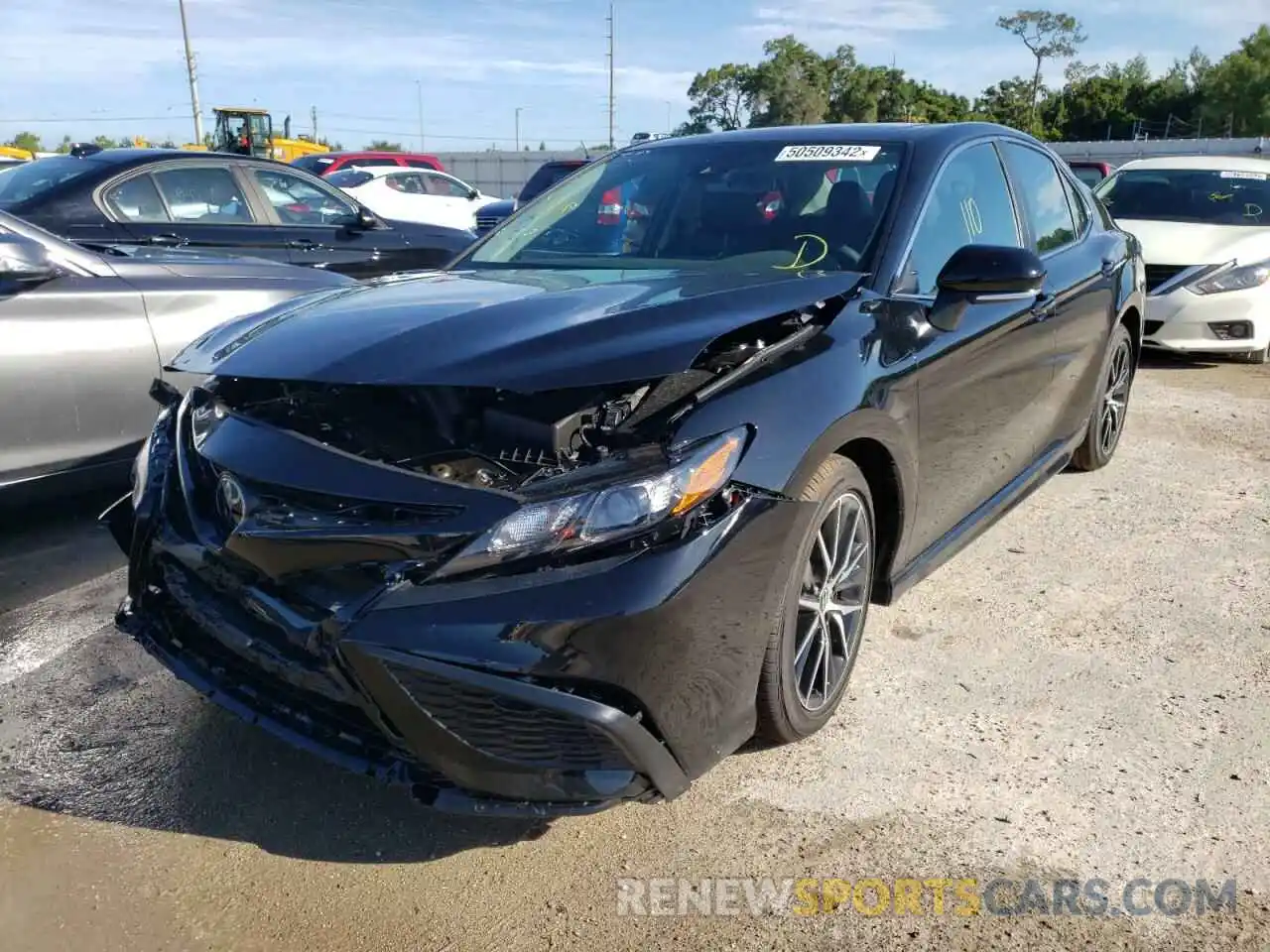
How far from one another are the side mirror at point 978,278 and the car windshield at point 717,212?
0.81 feet

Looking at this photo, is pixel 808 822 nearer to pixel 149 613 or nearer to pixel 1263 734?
pixel 1263 734

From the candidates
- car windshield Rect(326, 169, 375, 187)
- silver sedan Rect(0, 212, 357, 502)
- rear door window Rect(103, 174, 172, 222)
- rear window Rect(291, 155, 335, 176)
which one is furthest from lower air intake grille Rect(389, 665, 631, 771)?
rear window Rect(291, 155, 335, 176)

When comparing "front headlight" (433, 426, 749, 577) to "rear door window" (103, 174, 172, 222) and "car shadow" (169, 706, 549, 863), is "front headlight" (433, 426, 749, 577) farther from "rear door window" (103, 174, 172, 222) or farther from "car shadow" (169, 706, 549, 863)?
"rear door window" (103, 174, 172, 222)

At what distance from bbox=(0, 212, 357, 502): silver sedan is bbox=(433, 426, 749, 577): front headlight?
6.61 ft

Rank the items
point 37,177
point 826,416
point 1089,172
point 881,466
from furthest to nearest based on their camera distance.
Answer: point 1089,172
point 37,177
point 881,466
point 826,416

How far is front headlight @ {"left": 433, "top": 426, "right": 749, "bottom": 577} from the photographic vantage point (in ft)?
6.71

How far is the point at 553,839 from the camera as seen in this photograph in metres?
2.47

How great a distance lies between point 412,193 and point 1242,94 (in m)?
62.5

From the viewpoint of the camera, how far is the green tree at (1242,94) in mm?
61719

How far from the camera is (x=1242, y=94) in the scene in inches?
2468

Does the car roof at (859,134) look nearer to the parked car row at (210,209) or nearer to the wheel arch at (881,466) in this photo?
the wheel arch at (881,466)

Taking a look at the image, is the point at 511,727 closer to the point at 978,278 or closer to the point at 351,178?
the point at 978,278

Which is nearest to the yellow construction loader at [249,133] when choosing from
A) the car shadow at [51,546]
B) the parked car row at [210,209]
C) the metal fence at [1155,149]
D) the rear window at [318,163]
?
the rear window at [318,163]

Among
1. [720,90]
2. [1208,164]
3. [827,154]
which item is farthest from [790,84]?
[827,154]
